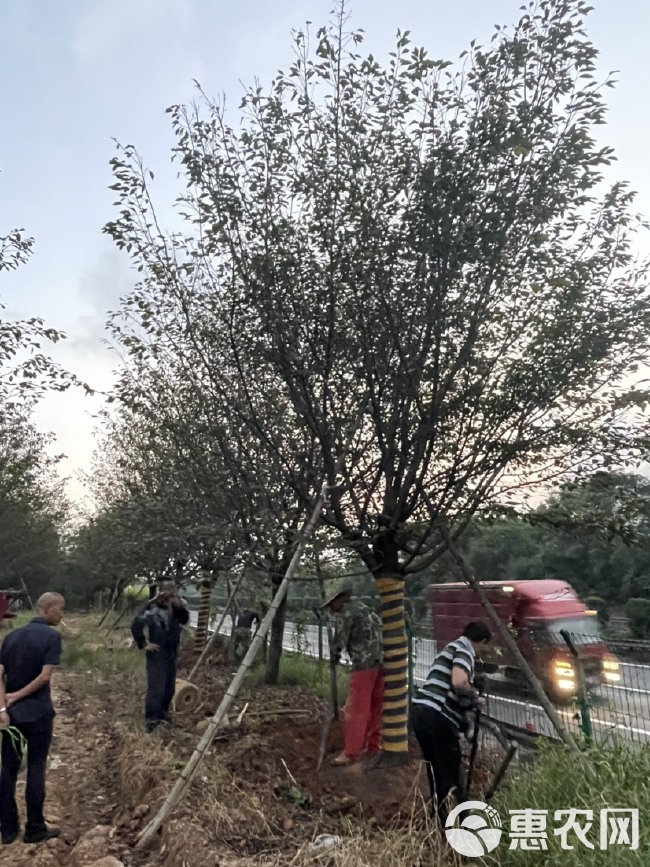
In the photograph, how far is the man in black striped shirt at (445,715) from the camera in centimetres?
440

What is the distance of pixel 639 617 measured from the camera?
2384cm

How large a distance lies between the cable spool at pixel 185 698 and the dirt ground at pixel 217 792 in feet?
0.51

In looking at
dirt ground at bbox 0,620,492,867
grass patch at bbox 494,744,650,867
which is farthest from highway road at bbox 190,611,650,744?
dirt ground at bbox 0,620,492,867

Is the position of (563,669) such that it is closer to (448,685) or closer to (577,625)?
(448,685)

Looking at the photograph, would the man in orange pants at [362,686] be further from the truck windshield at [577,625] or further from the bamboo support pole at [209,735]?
the truck windshield at [577,625]

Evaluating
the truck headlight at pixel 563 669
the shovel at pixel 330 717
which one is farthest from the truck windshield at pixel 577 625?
the shovel at pixel 330 717

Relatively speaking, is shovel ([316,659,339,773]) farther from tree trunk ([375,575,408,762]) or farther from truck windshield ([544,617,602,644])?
truck windshield ([544,617,602,644])

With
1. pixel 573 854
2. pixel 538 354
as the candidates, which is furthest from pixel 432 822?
pixel 538 354

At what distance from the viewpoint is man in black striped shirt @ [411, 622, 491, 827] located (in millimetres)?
4398

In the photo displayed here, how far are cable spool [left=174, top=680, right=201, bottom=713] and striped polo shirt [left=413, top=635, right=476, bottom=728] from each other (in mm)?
4808

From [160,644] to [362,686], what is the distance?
99.7 inches

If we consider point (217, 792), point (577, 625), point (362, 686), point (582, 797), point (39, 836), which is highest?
point (577, 625)

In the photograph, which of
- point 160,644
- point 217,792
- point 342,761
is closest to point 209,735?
point 217,792

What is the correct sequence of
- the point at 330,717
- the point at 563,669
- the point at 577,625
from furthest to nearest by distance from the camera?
the point at 577,625 < the point at 563,669 < the point at 330,717
